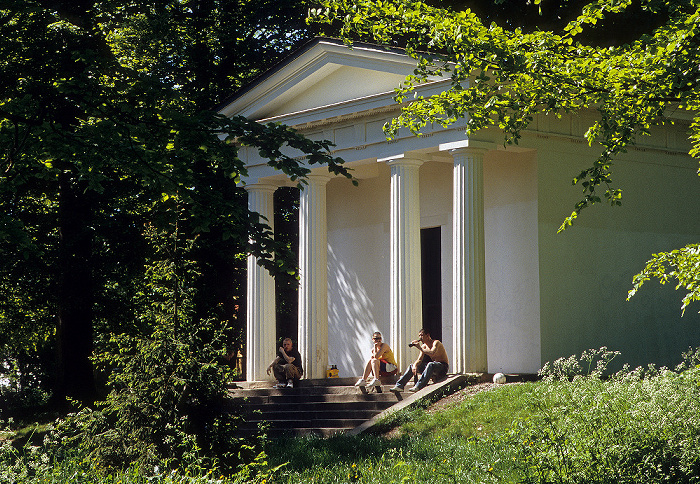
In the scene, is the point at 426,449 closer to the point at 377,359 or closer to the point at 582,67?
the point at 582,67

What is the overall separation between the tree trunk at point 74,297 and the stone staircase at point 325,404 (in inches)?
174

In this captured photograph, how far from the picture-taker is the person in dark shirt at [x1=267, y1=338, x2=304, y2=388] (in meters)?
19.5

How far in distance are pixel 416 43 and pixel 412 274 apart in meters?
7.84

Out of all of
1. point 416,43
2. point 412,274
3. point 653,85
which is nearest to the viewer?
point 653,85

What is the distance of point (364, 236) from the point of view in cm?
2295

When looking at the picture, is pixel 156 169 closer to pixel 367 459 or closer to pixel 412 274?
pixel 367 459

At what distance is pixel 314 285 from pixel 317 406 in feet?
12.3

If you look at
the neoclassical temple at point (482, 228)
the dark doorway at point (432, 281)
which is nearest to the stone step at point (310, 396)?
the neoclassical temple at point (482, 228)

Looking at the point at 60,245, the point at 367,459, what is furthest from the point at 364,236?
the point at 367,459

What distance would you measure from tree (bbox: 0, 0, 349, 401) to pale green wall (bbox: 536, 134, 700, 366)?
5.41 m

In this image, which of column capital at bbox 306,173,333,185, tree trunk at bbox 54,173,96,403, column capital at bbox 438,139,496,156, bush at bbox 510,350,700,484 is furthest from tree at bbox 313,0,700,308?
tree trunk at bbox 54,173,96,403

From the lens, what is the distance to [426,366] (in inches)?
673

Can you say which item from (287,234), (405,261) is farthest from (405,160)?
(287,234)

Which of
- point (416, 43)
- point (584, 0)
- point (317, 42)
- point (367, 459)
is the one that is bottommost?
point (367, 459)
